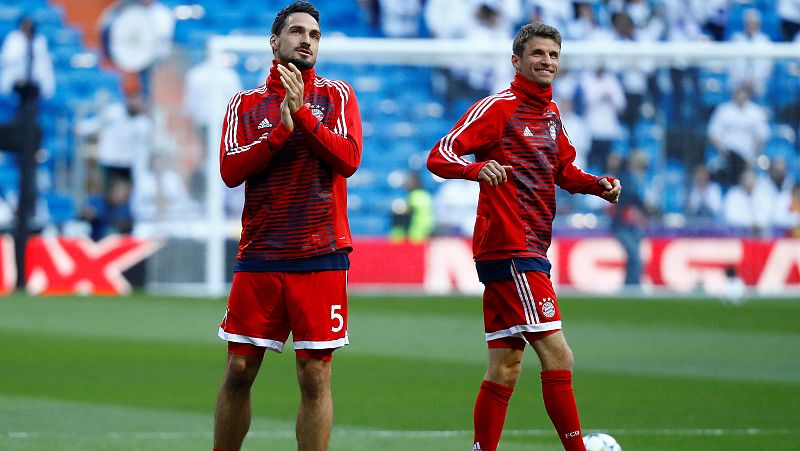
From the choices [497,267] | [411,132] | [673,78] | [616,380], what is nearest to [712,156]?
[673,78]

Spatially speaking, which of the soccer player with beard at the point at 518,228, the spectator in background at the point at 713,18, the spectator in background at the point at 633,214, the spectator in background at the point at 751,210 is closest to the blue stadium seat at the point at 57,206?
the spectator in background at the point at 633,214

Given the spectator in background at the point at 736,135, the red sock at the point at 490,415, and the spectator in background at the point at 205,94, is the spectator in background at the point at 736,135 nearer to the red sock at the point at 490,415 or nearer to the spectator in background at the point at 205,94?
the spectator in background at the point at 205,94

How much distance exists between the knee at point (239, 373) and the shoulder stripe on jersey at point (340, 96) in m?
1.01

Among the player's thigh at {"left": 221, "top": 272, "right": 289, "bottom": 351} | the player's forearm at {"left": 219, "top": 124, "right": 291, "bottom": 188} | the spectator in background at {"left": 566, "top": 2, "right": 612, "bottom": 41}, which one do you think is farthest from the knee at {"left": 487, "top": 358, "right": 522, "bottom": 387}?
the spectator in background at {"left": 566, "top": 2, "right": 612, "bottom": 41}

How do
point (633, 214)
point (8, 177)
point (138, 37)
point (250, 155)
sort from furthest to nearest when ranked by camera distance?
1. point (8, 177)
2. point (138, 37)
3. point (633, 214)
4. point (250, 155)

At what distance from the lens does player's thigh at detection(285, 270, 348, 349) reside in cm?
562

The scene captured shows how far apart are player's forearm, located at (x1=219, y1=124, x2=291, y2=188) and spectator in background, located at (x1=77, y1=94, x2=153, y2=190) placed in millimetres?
13192

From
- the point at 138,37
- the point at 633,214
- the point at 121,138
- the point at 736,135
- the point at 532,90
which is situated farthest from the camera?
the point at 138,37

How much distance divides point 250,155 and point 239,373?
900 millimetres

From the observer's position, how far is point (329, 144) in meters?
5.55

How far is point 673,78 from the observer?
19.3 metres

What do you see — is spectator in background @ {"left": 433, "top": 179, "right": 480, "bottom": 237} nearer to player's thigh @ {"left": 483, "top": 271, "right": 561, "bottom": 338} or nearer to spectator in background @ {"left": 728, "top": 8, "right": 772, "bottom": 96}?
spectator in background @ {"left": 728, "top": 8, "right": 772, "bottom": 96}

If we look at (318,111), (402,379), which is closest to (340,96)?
(318,111)

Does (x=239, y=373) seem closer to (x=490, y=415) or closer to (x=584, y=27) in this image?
(x=490, y=415)
